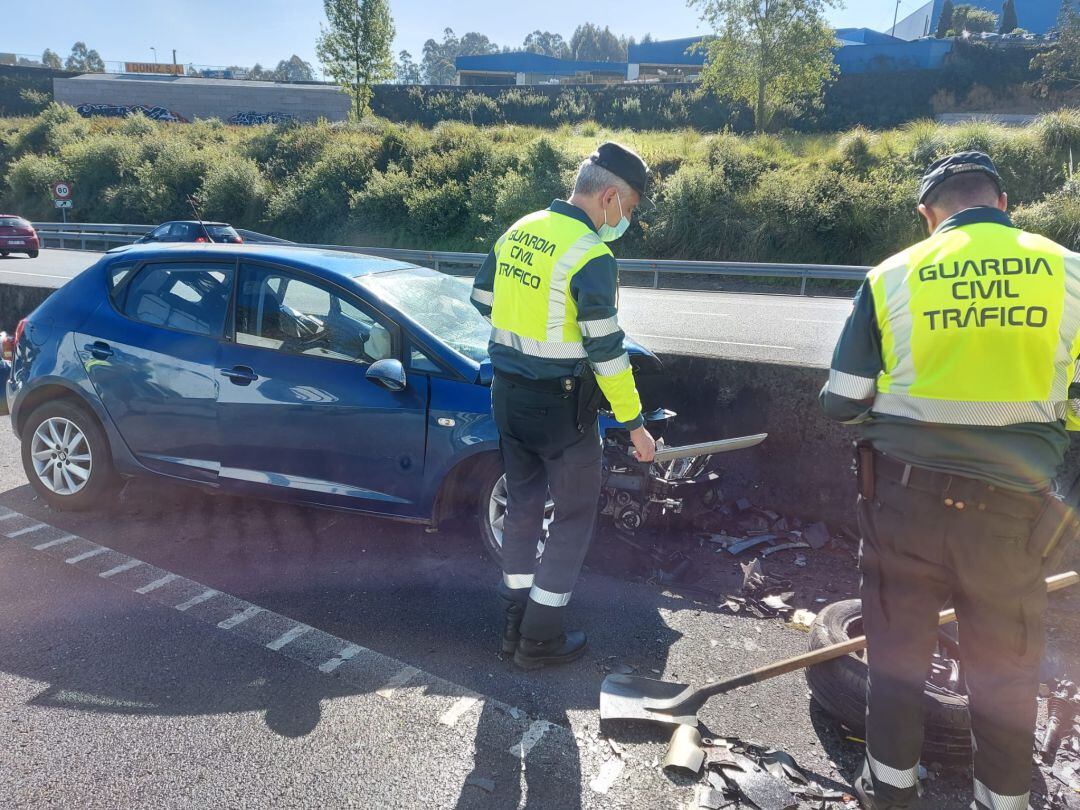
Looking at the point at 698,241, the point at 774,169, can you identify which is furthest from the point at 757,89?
the point at 698,241

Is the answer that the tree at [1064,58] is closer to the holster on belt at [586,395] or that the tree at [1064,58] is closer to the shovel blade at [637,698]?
the holster on belt at [586,395]

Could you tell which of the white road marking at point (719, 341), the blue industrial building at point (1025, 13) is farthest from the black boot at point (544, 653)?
the blue industrial building at point (1025, 13)

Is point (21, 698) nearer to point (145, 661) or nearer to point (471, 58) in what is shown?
point (145, 661)

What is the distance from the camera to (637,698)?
3.07 meters

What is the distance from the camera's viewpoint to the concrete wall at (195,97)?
4878 cm

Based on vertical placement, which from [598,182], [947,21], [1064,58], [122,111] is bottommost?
[598,182]

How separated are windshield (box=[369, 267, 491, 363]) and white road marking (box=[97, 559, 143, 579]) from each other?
2003mm

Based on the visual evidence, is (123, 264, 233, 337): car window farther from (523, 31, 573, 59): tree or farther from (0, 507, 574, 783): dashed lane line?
(523, 31, 573, 59): tree

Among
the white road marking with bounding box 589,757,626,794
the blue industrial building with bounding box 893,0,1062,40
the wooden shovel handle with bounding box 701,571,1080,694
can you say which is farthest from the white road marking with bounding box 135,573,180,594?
the blue industrial building with bounding box 893,0,1062,40

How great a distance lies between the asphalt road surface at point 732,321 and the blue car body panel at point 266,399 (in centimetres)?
213

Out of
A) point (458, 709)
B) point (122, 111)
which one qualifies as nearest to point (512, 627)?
point (458, 709)

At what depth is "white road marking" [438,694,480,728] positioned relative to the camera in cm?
297

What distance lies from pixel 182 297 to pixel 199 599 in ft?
6.18

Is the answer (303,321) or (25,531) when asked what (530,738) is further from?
(25,531)
